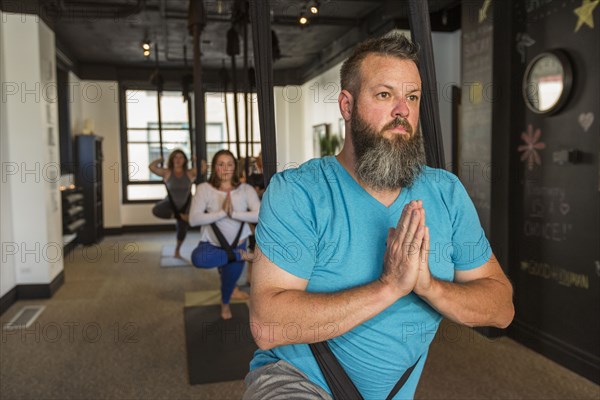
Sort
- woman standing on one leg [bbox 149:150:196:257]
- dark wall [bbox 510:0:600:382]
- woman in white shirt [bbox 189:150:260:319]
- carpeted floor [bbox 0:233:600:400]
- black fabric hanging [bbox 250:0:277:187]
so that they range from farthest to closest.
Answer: woman standing on one leg [bbox 149:150:196:257] → woman in white shirt [bbox 189:150:260:319] → dark wall [bbox 510:0:600:382] → carpeted floor [bbox 0:233:600:400] → black fabric hanging [bbox 250:0:277:187]

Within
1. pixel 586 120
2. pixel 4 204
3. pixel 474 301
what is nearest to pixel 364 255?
pixel 474 301

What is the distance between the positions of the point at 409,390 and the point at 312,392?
0.36 m

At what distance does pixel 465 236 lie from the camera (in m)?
1.61

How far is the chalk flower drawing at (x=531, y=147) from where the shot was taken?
378cm

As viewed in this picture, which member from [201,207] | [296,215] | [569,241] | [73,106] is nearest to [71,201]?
[73,106]

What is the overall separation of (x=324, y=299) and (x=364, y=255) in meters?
0.19

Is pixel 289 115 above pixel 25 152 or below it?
above

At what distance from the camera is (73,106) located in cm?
905

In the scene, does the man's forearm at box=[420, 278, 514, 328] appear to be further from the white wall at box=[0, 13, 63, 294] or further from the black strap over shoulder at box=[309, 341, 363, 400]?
the white wall at box=[0, 13, 63, 294]

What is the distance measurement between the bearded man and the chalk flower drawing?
8.05 feet

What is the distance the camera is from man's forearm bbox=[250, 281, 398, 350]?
1359 millimetres

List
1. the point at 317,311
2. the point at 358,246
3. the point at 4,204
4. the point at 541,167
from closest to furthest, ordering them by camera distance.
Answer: the point at 317,311 < the point at 358,246 < the point at 541,167 < the point at 4,204

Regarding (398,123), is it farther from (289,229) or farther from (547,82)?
(547,82)

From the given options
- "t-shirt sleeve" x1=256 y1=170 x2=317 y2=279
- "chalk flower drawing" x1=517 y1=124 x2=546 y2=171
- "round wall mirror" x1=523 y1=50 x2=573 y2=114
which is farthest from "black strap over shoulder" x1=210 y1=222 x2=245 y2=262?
"t-shirt sleeve" x1=256 y1=170 x2=317 y2=279
